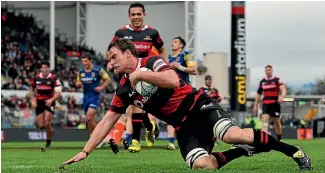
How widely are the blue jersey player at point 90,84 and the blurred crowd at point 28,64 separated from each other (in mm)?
10587

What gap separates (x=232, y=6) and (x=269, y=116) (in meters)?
13.2

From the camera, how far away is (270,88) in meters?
22.2

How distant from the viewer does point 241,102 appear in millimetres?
35156

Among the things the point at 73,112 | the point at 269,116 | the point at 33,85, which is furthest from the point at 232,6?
the point at 33,85

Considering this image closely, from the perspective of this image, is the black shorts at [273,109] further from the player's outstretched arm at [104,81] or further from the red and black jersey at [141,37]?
the red and black jersey at [141,37]

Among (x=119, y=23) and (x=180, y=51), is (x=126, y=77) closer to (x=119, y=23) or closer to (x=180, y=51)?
(x=180, y=51)

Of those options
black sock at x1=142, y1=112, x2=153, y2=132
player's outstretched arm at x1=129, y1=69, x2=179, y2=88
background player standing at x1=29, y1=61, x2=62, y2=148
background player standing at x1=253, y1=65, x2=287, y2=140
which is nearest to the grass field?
black sock at x1=142, y1=112, x2=153, y2=132

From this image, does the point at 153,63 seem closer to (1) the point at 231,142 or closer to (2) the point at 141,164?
(1) the point at 231,142

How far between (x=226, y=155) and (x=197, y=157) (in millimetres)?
491

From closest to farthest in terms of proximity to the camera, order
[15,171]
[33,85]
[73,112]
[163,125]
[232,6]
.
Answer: [15,171], [33,85], [73,112], [163,125], [232,6]

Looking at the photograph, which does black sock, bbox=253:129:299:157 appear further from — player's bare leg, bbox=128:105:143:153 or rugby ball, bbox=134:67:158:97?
player's bare leg, bbox=128:105:143:153

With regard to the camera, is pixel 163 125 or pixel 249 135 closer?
pixel 249 135

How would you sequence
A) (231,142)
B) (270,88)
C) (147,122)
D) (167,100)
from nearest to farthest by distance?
(231,142)
(167,100)
(147,122)
(270,88)

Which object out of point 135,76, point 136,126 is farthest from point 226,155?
point 136,126
